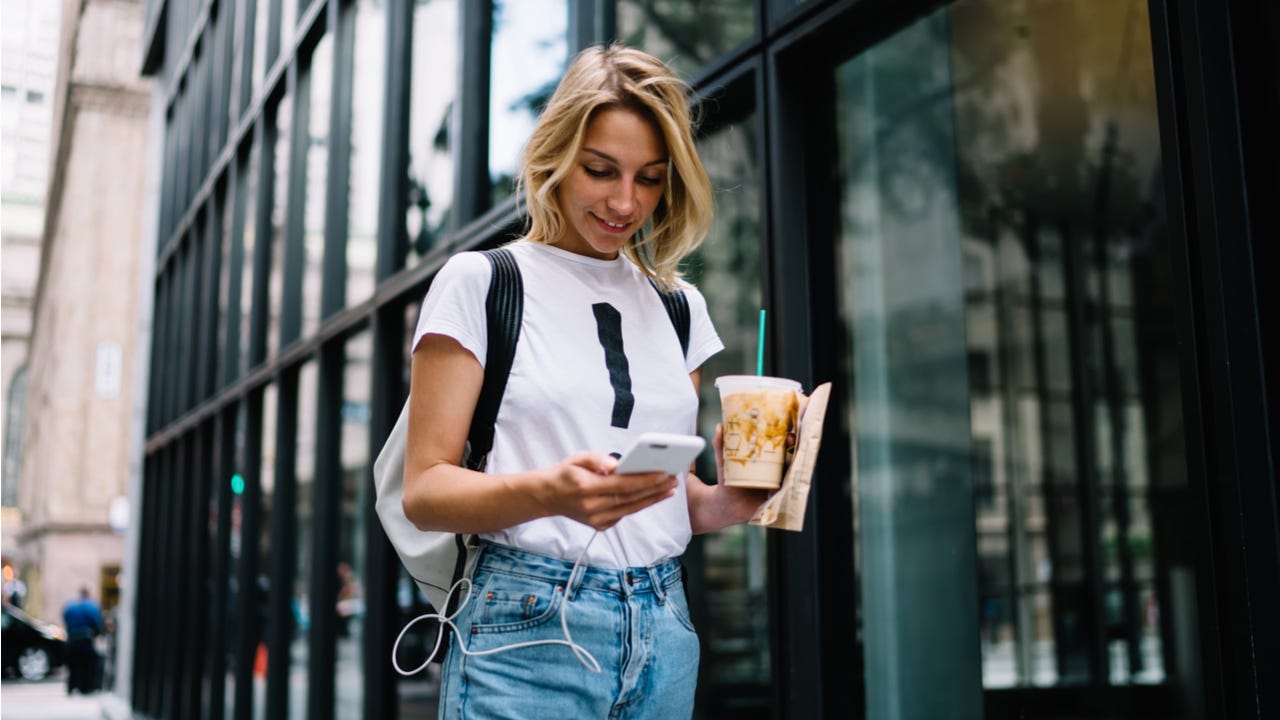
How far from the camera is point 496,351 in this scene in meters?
1.71

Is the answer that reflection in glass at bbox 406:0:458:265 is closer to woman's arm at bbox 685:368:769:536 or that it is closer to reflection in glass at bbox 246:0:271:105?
woman's arm at bbox 685:368:769:536

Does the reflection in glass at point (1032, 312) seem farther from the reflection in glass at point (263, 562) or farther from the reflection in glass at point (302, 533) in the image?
the reflection in glass at point (263, 562)

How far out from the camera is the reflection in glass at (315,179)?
7633mm

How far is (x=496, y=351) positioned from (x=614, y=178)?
1.01 ft

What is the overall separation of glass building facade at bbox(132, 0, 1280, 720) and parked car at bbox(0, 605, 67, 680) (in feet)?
20.9


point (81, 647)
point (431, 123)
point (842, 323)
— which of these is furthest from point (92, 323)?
point (842, 323)

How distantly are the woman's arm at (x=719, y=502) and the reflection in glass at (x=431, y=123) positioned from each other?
373 centimetres

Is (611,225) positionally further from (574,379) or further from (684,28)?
(684,28)

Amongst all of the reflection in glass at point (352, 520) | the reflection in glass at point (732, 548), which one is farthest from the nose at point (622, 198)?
the reflection in glass at point (732, 548)

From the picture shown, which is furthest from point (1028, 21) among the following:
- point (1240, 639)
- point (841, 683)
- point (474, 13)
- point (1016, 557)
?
point (1016, 557)

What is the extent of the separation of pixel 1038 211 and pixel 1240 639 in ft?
37.3

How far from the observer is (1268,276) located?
1.80 metres

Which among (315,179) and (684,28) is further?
Result: (315,179)

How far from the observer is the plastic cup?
1.66 m
